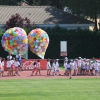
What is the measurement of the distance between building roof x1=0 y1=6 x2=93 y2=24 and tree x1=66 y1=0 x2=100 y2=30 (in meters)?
1.98

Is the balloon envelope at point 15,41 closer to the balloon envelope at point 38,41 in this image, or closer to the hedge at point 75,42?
the balloon envelope at point 38,41

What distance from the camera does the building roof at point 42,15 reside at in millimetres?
59906

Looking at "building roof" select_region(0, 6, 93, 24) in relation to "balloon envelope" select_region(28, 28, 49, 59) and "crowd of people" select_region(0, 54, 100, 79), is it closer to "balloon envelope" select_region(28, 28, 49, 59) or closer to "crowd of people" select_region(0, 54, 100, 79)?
"balloon envelope" select_region(28, 28, 49, 59)

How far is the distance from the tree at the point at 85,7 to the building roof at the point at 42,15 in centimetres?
198

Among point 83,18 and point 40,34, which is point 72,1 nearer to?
point 83,18

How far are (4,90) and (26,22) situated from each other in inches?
1267

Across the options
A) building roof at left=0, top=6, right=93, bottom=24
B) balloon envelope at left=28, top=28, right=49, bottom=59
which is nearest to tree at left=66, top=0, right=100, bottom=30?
building roof at left=0, top=6, right=93, bottom=24

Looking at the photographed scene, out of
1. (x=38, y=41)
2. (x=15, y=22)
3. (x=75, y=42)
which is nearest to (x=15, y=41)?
(x=38, y=41)

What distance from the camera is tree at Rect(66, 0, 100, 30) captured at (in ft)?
184

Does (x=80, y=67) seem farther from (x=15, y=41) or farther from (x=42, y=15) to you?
(x=42, y=15)

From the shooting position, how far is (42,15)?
6134 cm

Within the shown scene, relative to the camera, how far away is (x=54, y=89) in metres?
25.6

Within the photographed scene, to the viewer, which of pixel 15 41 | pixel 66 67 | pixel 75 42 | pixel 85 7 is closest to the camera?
pixel 66 67

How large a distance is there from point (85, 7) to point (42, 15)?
23.2 feet
